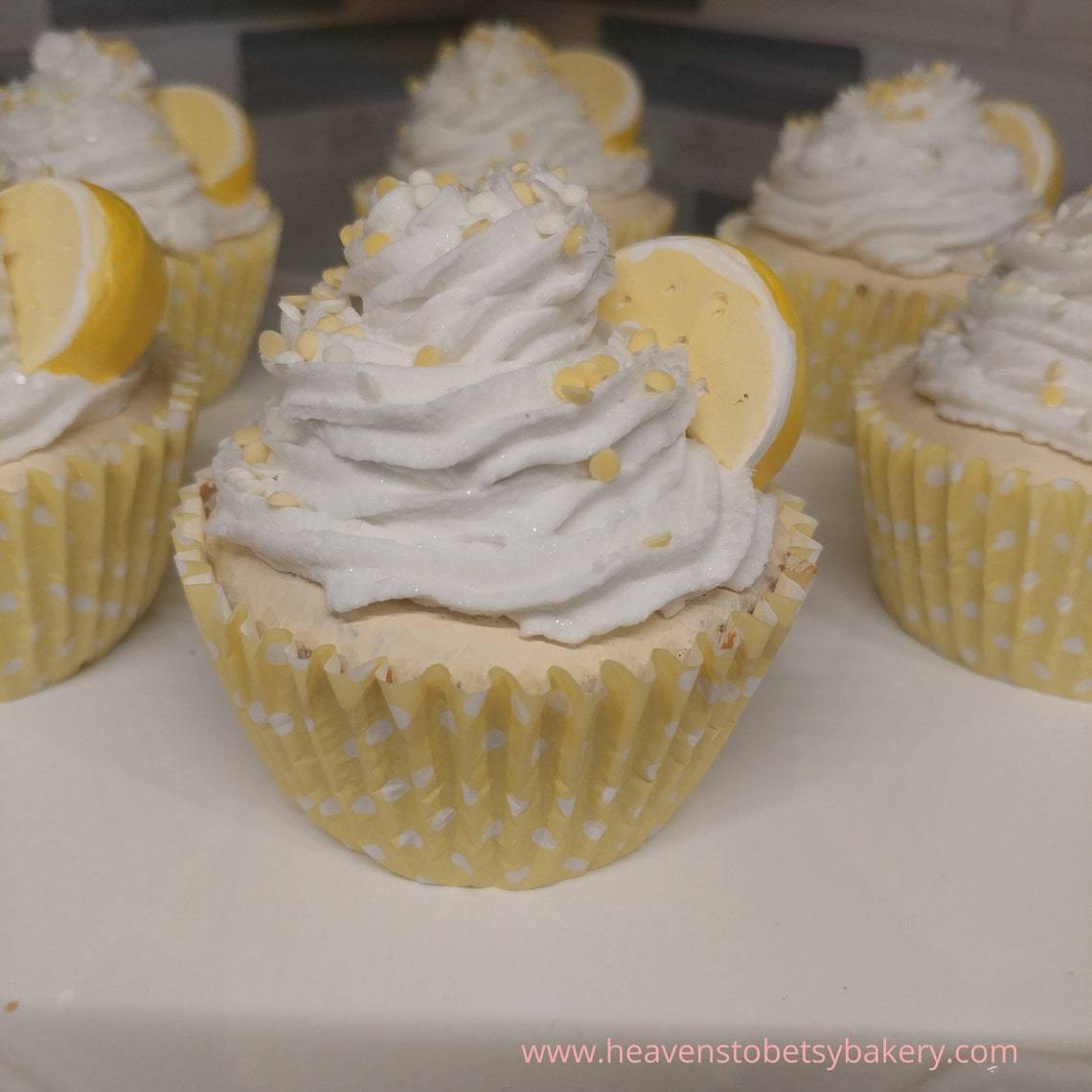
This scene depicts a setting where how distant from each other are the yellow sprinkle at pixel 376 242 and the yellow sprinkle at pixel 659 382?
285 mm

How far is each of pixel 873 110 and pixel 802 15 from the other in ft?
1.54

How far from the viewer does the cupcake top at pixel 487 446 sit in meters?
1.08

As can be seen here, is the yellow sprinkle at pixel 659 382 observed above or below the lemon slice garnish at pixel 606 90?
above

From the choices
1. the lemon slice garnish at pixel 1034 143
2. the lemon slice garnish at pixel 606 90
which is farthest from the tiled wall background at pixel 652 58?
the lemon slice garnish at pixel 606 90

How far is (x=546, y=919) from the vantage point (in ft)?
4.10

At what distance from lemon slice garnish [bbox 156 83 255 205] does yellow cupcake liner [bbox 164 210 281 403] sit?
10 cm

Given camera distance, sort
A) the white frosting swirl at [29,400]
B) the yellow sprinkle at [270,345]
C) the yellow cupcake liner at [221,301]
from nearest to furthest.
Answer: the yellow sprinkle at [270,345], the white frosting swirl at [29,400], the yellow cupcake liner at [221,301]

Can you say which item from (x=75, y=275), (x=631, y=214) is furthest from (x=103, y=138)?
(x=631, y=214)

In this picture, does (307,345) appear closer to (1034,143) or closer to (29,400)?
(29,400)

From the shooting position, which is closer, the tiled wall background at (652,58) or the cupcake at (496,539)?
the cupcake at (496,539)

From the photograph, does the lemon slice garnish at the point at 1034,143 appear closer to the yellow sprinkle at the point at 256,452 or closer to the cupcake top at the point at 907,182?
the cupcake top at the point at 907,182

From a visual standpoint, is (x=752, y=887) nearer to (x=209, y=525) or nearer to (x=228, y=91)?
(x=209, y=525)

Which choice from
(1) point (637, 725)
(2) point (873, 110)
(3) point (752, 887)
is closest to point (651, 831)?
(3) point (752, 887)

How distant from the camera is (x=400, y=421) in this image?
1092 millimetres
